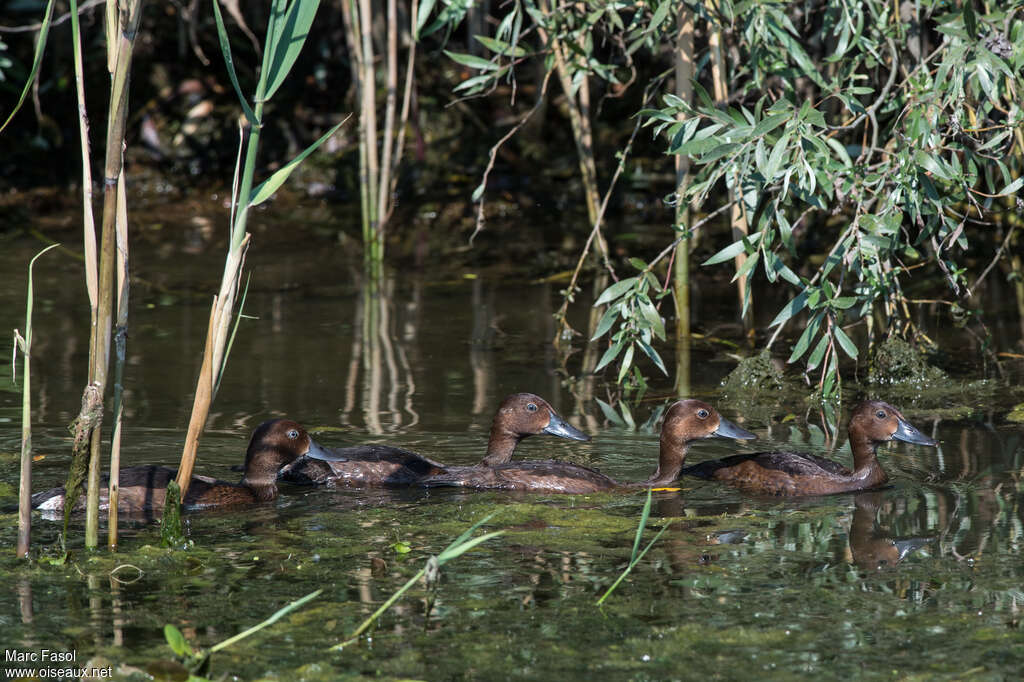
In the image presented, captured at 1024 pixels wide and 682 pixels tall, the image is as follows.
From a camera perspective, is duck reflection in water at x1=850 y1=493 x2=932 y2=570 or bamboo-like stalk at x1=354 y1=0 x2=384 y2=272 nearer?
duck reflection in water at x1=850 y1=493 x2=932 y2=570

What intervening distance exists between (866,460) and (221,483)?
2.93m

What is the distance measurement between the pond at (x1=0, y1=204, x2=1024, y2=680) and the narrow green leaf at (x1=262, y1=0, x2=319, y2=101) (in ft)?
5.56

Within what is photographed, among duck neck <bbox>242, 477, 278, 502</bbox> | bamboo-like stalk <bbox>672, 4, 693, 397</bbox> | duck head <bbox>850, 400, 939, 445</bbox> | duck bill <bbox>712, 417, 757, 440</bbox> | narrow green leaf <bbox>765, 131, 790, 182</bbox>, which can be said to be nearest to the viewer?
narrow green leaf <bbox>765, 131, 790, 182</bbox>

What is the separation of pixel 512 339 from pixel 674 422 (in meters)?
3.03

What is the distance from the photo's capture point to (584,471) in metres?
Answer: 6.50

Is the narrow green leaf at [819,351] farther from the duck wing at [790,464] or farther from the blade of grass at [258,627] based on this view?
the blade of grass at [258,627]

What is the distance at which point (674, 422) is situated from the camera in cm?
674

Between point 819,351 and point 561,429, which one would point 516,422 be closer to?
point 561,429

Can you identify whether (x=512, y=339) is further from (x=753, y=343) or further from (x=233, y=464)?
(x=233, y=464)

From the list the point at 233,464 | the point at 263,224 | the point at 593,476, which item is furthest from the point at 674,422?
the point at 263,224

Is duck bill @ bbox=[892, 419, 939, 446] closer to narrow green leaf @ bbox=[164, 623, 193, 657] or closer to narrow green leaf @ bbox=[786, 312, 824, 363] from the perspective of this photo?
narrow green leaf @ bbox=[786, 312, 824, 363]

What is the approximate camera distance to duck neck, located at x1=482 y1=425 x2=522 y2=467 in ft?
22.9

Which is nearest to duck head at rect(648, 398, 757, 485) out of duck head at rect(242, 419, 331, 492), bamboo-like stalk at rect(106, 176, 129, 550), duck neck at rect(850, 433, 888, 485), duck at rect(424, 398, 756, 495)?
duck at rect(424, 398, 756, 495)

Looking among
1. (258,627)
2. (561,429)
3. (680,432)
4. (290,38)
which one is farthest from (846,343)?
(258,627)
